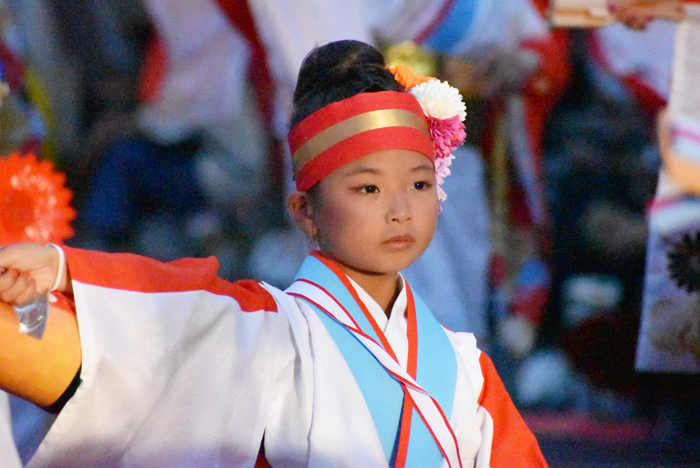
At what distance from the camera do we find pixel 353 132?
49.8 inches

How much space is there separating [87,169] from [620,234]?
2.69 m

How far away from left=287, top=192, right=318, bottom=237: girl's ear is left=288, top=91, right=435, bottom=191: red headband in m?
0.04

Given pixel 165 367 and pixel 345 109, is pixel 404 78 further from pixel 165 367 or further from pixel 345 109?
pixel 165 367

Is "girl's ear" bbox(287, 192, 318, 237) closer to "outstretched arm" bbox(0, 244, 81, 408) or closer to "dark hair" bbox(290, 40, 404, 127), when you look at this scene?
"dark hair" bbox(290, 40, 404, 127)

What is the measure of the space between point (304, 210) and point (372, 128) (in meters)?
0.24

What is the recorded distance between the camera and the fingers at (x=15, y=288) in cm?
85

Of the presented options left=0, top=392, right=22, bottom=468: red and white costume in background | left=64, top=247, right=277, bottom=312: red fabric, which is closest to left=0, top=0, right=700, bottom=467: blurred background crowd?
left=0, top=392, right=22, bottom=468: red and white costume in background

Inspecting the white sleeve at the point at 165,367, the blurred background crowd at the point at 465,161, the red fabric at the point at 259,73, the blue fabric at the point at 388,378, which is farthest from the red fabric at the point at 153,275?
the red fabric at the point at 259,73

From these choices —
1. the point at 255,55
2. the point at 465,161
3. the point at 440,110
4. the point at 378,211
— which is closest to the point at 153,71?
the point at 255,55

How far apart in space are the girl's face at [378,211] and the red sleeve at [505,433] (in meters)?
0.35

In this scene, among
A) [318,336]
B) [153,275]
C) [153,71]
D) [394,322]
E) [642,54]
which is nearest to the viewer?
[153,275]

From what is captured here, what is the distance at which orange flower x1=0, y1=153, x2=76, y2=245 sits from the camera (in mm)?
1204

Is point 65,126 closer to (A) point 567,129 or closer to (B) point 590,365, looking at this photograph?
(A) point 567,129

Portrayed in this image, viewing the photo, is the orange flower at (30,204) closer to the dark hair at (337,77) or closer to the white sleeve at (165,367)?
the white sleeve at (165,367)
